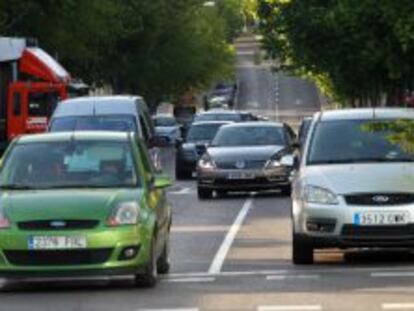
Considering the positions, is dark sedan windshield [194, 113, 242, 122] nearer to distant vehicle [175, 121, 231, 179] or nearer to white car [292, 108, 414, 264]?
distant vehicle [175, 121, 231, 179]

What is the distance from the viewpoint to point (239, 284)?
1445 centimetres

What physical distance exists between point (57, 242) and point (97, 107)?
54.6 ft

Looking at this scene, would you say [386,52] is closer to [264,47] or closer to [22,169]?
[264,47]

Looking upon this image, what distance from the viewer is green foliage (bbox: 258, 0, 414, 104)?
4023cm

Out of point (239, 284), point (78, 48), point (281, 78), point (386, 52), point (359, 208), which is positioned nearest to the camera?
point (239, 284)

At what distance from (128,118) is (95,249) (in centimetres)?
1570

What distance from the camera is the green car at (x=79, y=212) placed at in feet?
44.4

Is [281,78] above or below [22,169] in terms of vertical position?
below

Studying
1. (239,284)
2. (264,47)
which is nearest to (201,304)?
(239,284)

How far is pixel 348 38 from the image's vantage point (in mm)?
44594

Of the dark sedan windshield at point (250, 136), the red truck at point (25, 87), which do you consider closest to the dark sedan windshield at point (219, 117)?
the red truck at point (25, 87)

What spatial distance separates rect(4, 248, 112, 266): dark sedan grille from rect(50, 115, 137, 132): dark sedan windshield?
15025 millimetres

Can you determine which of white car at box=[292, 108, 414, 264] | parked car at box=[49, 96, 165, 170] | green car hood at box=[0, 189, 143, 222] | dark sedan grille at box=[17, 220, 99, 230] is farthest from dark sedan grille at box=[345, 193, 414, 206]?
parked car at box=[49, 96, 165, 170]

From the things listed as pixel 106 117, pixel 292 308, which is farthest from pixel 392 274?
pixel 106 117
